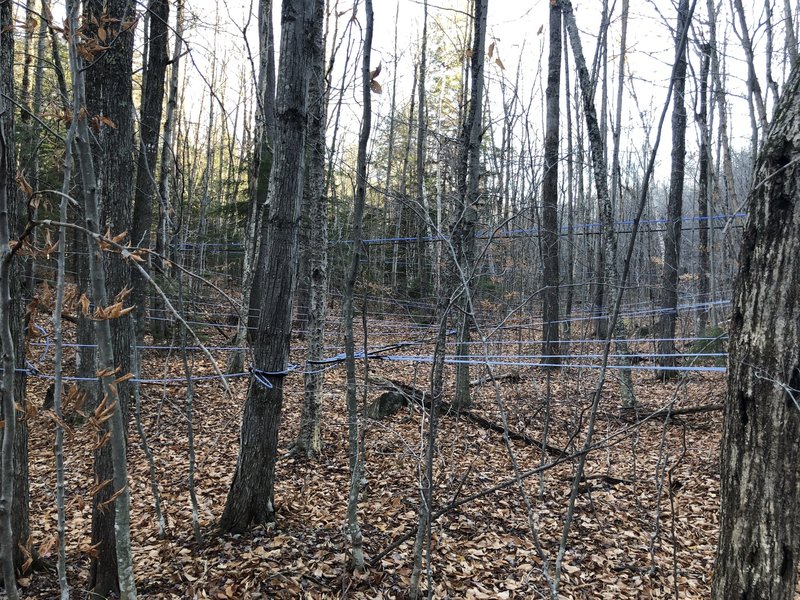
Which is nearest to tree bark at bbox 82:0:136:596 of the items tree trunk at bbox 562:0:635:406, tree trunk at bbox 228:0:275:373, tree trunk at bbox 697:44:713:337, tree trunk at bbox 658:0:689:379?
tree trunk at bbox 228:0:275:373

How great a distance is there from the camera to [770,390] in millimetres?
2170

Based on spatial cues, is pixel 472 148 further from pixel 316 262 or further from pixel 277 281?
pixel 277 281

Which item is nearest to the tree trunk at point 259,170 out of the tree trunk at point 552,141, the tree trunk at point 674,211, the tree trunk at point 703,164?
the tree trunk at point 552,141

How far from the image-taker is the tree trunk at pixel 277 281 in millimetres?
3549

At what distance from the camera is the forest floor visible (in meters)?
3.28

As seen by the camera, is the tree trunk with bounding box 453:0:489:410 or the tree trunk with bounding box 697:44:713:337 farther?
the tree trunk with bounding box 697:44:713:337

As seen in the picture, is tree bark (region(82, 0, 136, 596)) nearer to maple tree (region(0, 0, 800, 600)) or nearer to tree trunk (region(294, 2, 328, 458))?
maple tree (region(0, 0, 800, 600))

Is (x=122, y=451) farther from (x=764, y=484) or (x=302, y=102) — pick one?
(x=302, y=102)

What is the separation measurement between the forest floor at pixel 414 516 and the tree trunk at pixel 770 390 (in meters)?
0.38

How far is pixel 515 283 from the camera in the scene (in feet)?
47.6

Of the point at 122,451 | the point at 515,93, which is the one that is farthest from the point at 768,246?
the point at 122,451

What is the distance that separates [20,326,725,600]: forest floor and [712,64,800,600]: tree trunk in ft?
1.26

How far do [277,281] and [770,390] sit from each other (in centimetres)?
293

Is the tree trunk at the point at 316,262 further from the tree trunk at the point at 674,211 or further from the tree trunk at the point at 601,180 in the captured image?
the tree trunk at the point at 674,211
